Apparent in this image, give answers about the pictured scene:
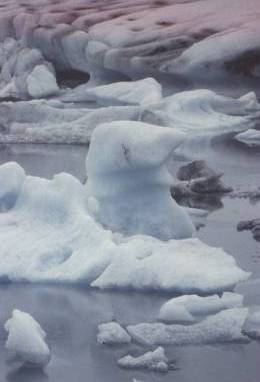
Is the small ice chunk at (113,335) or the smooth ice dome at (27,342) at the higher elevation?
the smooth ice dome at (27,342)

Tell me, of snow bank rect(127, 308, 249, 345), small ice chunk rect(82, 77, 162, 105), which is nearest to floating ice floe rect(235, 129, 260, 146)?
small ice chunk rect(82, 77, 162, 105)

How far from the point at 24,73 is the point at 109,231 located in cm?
988

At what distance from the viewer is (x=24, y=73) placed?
16.2m

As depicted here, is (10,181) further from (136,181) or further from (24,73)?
(24,73)

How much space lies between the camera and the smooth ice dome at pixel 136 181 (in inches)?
271

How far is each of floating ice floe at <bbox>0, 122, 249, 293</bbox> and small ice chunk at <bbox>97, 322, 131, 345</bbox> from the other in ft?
2.18

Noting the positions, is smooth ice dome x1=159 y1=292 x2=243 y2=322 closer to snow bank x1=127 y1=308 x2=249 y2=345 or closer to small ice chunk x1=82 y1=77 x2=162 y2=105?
snow bank x1=127 y1=308 x2=249 y2=345

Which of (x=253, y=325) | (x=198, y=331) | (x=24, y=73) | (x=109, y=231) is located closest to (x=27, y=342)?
(x=198, y=331)

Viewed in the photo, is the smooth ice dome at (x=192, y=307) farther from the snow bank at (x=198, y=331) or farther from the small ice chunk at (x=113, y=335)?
the small ice chunk at (x=113, y=335)

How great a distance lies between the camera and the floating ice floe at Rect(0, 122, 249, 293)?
6.12m

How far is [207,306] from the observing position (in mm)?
5605

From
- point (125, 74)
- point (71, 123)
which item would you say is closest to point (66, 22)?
point (125, 74)

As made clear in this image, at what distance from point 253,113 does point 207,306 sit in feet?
25.5

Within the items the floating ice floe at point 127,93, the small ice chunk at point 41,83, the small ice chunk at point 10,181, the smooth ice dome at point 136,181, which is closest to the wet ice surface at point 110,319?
the smooth ice dome at point 136,181
